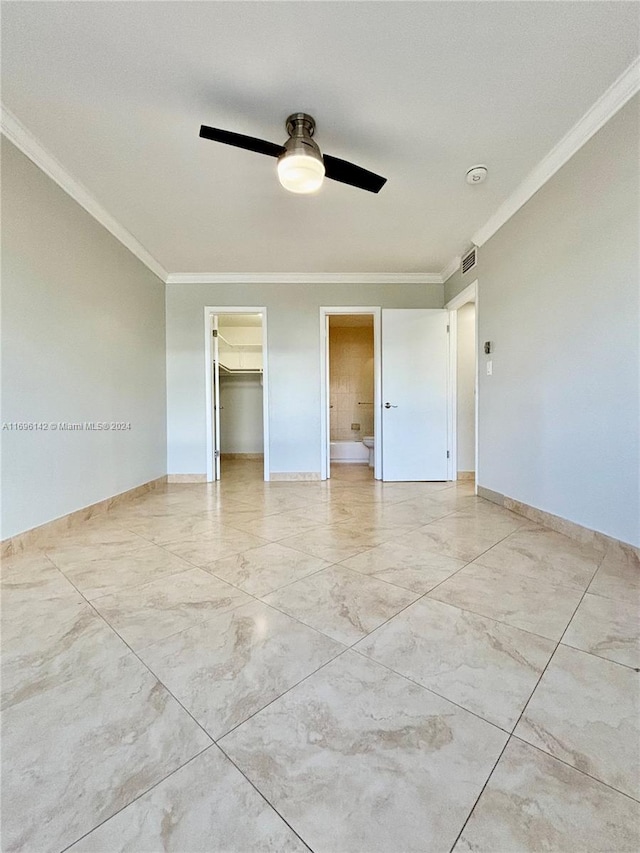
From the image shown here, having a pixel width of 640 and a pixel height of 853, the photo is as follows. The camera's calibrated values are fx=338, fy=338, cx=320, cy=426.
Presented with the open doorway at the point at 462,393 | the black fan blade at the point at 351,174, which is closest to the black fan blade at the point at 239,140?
the black fan blade at the point at 351,174

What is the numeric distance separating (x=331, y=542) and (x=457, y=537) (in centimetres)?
80

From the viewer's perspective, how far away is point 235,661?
1.04 metres

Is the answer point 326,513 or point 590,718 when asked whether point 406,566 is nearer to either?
point 590,718

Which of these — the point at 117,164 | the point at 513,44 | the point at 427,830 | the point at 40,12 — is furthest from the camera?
the point at 117,164

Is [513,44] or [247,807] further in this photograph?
[513,44]

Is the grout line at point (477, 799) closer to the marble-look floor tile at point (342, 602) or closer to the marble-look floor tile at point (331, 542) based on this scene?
the marble-look floor tile at point (342, 602)

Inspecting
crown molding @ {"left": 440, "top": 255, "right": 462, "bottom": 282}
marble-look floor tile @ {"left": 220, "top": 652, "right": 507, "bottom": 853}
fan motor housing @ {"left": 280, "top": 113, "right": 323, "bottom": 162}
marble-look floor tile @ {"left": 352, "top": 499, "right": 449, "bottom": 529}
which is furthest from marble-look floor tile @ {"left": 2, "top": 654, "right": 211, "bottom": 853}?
crown molding @ {"left": 440, "top": 255, "right": 462, "bottom": 282}

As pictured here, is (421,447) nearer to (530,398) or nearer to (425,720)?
(530,398)

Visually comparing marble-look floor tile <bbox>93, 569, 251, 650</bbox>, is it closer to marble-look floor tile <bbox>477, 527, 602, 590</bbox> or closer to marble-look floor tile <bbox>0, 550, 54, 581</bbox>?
marble-look floor tile <bbox>0, 550, 54, 581</bbox>

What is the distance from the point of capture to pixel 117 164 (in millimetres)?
2211

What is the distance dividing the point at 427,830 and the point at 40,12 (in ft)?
9.31

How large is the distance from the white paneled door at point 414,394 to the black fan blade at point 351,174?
2125mm

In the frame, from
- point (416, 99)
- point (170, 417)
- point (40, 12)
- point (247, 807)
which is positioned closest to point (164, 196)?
point (40, 12)

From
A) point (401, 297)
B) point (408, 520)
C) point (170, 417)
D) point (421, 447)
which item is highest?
point (401, 297)
